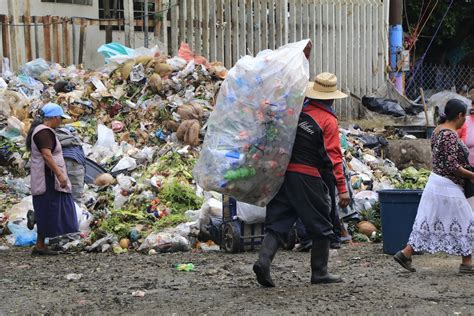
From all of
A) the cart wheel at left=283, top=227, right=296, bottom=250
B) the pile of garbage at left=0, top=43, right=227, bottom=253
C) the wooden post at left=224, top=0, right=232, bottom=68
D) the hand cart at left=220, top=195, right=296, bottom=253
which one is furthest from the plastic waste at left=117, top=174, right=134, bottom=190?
the wooden post at left=224, top=0, right=232, bottom=68

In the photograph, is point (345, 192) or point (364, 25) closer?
point (345, 192)

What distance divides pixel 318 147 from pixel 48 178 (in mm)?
3383

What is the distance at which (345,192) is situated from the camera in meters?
6.03

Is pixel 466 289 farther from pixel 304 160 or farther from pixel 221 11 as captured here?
pixel 221 11

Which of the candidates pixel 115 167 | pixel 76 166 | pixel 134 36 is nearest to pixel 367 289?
pixel 76 166

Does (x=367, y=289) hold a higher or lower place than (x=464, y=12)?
lower

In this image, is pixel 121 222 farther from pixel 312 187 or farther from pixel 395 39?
pixel 395 39

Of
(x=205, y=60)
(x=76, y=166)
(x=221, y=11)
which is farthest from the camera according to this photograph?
(x=221, y=11)

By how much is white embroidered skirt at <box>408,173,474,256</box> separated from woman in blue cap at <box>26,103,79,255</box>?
3630 millimetres

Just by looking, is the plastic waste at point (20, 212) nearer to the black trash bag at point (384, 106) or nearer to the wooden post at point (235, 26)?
the wooden post at point (235, 26)

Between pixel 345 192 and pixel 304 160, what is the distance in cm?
39

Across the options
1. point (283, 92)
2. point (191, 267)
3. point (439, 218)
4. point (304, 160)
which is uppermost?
point (283, 92)

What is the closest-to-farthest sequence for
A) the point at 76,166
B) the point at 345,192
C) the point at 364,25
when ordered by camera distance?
1. the point at 345,192
2. the point at 76,166
3. the point at 364,25

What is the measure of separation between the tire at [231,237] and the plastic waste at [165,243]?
0.47 m
